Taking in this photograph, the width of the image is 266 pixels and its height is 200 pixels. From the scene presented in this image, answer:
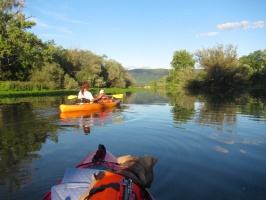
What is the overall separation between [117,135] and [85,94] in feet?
23.9

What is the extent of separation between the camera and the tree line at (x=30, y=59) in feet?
115

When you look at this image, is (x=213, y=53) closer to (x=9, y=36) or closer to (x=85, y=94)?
(x=9, y=36)

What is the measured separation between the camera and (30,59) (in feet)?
123

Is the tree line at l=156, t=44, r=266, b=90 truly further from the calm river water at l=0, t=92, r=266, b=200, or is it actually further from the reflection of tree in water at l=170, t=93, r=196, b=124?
the calm river water at l=0, t=92, r=266, b=200

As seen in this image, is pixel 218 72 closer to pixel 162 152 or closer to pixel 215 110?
pixel 215 110

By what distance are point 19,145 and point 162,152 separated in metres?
3.86

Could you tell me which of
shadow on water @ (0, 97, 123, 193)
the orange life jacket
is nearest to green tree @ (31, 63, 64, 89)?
shadow on water @ (0, 97, 123, 193)

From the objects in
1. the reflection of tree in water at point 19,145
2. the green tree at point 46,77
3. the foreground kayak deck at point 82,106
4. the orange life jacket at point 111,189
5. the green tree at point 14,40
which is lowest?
the reflection of tree in water at point 19,145

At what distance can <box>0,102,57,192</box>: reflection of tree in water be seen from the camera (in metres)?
4.86

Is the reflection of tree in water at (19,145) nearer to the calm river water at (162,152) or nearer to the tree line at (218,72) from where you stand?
the calm river water at (162,152)

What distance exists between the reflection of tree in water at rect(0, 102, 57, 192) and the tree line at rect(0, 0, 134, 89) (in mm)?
26095

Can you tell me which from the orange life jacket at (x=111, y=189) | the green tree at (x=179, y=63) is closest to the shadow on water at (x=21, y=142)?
Answer: the orange life jacket at (x=111, y=189)

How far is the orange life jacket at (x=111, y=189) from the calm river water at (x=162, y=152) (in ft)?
4.23

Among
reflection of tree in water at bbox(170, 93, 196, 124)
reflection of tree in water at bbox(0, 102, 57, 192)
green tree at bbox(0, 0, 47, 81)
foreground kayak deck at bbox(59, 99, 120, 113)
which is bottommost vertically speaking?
reflection of tree in water at bbox(0, 102, 57, 192)
